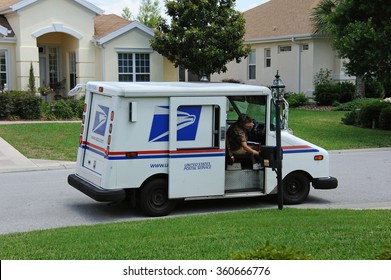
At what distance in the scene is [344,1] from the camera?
2086 cm

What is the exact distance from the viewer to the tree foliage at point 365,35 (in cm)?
1944

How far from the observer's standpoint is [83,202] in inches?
431

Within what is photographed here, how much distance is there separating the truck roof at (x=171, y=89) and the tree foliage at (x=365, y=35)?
34.3 feet

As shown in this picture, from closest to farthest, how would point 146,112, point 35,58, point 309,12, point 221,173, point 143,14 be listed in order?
point 146,112, point 221,173, point 35,58, point 309,12, point 143,14

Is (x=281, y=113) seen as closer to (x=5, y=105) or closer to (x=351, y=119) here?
(x=351, y=119)

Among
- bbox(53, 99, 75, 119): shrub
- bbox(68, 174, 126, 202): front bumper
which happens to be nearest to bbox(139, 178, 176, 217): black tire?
bbox(68, 174, 126, 202): front bumper

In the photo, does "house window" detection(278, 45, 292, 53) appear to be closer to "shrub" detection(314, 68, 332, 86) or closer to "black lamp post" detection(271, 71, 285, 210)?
"shrub" detection(314, 68, 332, 86)

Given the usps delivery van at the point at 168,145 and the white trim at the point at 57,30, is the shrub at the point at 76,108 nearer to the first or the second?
the white trim at the point at 57,30

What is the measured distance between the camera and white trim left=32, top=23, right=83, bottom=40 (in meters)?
26.8

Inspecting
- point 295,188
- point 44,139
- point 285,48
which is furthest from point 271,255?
point 285,48

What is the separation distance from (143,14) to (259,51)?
14.5 meters

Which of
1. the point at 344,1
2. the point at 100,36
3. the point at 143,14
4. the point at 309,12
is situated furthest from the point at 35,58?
the point at 143,14

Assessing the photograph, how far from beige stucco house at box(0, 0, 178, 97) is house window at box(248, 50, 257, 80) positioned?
973 centimetres

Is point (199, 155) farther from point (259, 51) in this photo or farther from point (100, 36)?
point (259, 51)
